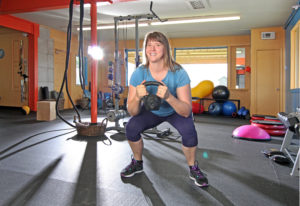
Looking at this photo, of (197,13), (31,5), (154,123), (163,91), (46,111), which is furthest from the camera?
(197,13)

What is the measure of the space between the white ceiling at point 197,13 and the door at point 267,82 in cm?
83

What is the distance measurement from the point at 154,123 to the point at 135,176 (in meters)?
0.44

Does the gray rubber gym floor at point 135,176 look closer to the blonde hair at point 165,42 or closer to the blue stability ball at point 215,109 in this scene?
the blonde hair at point 165,42

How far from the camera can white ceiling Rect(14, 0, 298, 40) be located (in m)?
4.73

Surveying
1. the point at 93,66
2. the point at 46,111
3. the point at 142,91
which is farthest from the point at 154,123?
the point at 46,111

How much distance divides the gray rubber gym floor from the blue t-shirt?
1.76ft

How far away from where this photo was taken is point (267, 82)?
6445 millimetres

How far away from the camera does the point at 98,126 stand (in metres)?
3.37

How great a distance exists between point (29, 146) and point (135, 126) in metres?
1.70

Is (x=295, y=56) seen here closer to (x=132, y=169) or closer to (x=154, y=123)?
(x=154, y=123)

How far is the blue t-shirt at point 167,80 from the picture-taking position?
1.63 metres

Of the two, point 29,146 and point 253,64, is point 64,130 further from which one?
point 253,64

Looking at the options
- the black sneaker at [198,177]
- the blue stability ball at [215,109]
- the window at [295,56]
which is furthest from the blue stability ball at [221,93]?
the black sneaker at [198,177]

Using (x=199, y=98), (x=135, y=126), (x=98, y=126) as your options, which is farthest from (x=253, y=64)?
(x=135, y=126)
